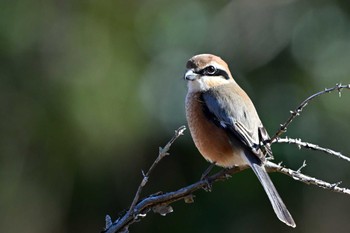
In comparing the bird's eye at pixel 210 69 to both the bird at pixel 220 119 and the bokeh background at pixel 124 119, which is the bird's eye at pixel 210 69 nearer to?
the bird at pixel 220 119

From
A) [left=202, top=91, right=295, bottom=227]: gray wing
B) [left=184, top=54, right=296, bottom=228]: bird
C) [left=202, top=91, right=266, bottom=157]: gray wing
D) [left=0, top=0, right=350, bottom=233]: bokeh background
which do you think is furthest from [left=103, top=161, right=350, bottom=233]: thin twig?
[left=0, top=0, right=350, bottom=233]: bokeh background

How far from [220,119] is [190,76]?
327 mm

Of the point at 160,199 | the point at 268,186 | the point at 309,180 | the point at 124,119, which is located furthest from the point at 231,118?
the point at 124,119

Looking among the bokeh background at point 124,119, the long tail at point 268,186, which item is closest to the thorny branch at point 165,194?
the long tail at point 268,186

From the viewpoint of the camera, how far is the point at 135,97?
6.75 m

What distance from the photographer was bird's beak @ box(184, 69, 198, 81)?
4008mm

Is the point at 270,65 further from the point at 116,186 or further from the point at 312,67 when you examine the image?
the point at 116,186

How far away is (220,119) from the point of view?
12.6ft

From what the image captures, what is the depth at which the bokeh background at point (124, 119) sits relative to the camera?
6.61 metres

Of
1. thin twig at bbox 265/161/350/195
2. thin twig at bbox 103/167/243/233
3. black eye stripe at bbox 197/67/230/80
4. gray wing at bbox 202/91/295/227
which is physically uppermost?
black eye stripe at bbox 197/67/230/80

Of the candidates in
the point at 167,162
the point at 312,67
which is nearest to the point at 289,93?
the point at 312,67

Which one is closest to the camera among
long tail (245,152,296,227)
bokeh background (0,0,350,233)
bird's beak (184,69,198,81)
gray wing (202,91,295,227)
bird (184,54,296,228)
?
long tail (245,152,296,227)

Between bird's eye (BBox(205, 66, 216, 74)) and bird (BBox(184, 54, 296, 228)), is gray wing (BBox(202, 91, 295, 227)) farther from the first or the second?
bird's eye (BBox(205, 66, 216, 74))

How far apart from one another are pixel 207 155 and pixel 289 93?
3592mm
